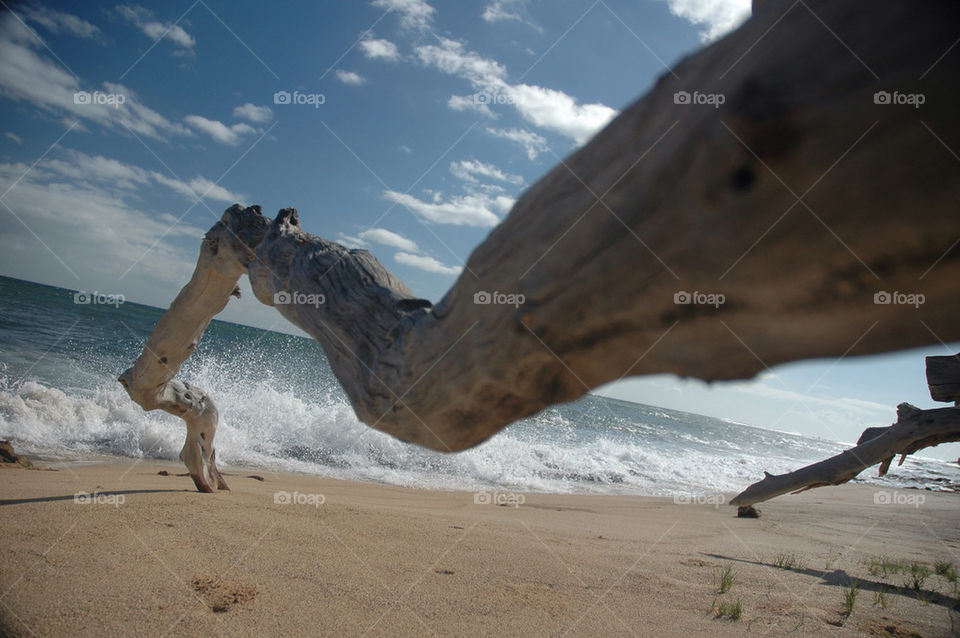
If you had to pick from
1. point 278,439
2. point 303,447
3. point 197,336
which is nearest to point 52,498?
point 197,336

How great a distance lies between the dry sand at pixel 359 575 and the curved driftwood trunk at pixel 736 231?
2.55 meters

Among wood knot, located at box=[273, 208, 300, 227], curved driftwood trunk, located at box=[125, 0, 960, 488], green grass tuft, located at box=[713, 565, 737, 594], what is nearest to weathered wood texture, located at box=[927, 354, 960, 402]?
green grass tuft, located at box=[713, 565, 737, 594]

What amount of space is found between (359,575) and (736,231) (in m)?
3.59

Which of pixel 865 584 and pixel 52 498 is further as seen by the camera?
pixel 865 584

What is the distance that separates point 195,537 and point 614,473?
1298 cm

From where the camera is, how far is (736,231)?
64 cm

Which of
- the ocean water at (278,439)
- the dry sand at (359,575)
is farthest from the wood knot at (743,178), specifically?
the ocean water at (278,439)

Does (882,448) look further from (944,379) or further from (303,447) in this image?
(303,447)

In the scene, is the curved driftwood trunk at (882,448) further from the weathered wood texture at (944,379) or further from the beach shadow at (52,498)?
the beach shadow at (52,498)

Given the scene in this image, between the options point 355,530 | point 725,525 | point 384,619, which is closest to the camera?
point 384,619

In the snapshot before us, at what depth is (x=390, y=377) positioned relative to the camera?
1.25 meters

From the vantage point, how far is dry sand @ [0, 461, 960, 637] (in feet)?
9.50

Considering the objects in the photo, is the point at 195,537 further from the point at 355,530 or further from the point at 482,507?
the point at 482,507

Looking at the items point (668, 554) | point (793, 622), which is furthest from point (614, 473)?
point (793, 622)
